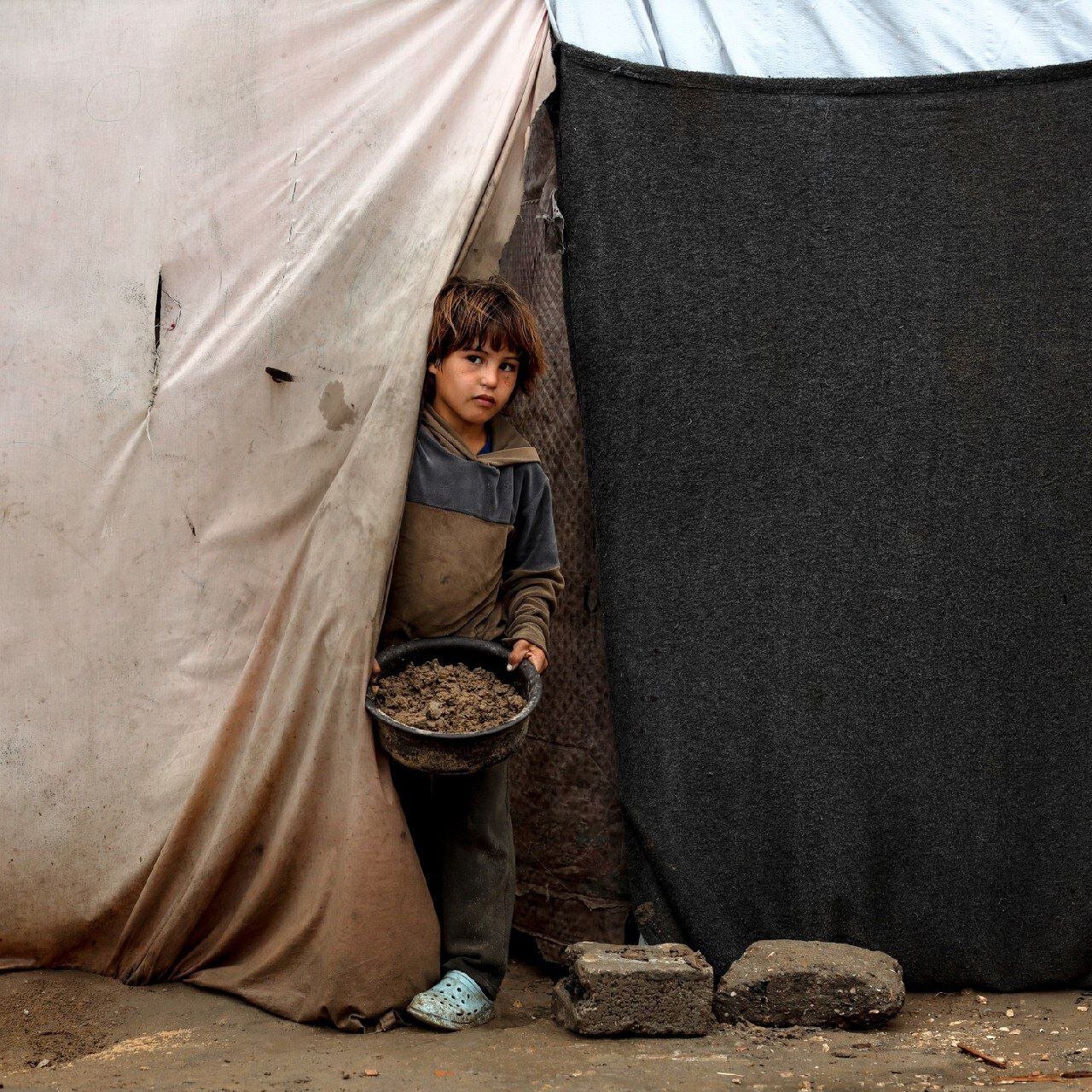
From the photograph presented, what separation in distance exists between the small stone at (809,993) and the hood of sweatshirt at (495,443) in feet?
4.15

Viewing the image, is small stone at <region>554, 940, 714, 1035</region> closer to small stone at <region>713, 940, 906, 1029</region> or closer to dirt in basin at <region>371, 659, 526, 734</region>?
small stone at <region>713, 940, 906, 1029</region>

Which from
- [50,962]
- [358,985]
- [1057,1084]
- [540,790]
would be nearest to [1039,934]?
[1057,1084]

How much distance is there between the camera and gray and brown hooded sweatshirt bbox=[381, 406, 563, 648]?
2.91 m

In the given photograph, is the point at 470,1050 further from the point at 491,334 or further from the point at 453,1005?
the point at 491,334

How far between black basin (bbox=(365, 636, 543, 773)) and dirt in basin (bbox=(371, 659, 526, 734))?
2 cm

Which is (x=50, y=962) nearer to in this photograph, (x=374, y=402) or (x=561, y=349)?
(x=374, y=402)

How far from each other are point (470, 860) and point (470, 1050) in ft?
1.47

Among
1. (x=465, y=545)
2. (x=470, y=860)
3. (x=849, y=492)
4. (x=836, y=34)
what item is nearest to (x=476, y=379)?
(x=465, y=545)

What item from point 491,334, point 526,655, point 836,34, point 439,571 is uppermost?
point 836,34

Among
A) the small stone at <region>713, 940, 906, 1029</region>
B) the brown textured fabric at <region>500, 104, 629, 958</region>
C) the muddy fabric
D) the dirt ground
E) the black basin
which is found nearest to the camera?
the dirt ground

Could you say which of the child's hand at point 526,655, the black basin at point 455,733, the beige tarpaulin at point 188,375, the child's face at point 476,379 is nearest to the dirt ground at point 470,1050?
the beige tarpaulin at point 188,375

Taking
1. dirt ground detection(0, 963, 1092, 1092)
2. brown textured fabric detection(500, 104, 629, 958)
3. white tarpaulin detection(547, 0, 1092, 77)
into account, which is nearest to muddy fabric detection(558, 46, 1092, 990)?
white tarpaulin detection(547, 0, 1092, 77)

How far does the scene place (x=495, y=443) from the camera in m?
3.04

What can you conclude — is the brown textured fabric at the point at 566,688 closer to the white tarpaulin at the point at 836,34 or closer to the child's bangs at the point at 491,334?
the white tarpaulin at the point at 836,34
